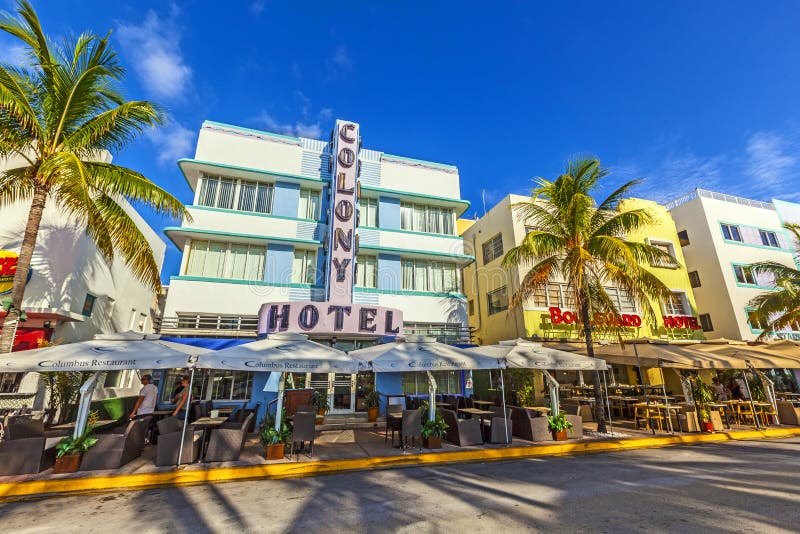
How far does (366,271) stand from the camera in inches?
730

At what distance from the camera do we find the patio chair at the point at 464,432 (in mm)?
10723

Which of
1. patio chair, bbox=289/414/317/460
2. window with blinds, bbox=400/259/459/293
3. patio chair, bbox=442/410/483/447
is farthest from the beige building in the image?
patio chair, bbox=289/414/317/460

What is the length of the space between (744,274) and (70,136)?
36.5 m

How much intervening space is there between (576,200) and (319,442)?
12.6 metres

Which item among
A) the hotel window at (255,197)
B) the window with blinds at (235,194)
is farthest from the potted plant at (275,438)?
the window with blinds at (235,194)

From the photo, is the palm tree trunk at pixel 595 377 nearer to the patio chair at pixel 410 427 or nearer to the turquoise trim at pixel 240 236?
the patio chair at pixel 410 427

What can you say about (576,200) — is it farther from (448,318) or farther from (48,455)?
(48,455)

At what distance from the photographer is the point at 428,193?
20641mm

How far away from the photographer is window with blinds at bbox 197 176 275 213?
17.3m

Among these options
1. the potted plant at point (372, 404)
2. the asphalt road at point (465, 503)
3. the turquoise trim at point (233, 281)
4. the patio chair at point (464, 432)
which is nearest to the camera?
the asphalt road at point (465, 503)

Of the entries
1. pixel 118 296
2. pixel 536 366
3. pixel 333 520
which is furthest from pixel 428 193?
pixel 118 296

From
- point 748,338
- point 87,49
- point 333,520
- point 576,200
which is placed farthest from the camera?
point 748,338

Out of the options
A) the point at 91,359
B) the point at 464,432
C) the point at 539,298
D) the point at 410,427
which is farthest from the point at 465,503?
the point at 539,298

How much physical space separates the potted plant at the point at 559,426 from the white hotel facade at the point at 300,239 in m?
6.80
